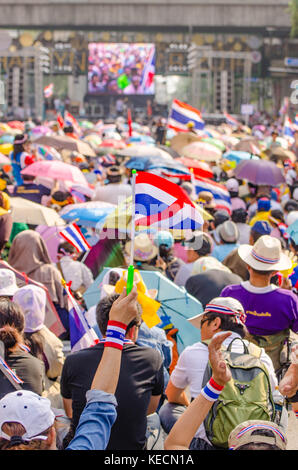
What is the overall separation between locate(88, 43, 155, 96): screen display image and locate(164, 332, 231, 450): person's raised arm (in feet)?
155

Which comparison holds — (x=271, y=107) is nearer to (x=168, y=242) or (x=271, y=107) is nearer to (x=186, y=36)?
A: (x=186, y=36)

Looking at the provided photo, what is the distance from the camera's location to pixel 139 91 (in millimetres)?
50250

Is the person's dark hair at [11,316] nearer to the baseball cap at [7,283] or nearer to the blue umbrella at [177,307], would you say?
the baseball cap at [7,283]

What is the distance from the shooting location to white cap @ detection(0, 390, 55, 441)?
2371 mm

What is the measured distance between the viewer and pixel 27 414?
7.89 feet

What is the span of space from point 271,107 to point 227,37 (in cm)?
669

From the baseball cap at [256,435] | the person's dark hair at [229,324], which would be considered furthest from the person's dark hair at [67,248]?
the baseball cap at [256,435]

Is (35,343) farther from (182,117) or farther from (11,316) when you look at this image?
(182,117)

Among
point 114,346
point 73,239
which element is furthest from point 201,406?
point 73,239

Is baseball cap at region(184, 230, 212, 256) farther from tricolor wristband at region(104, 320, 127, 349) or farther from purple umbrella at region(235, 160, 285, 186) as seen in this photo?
purple umbrella at region(235, 160, 285, 186)

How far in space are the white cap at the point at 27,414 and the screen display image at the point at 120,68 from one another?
156 ft

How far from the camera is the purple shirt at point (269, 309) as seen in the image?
4.54m

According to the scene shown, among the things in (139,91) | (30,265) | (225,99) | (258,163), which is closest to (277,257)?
(30,265)

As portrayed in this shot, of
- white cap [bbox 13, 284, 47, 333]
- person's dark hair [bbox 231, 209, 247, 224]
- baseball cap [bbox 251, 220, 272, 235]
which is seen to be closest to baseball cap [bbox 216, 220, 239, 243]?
baseball cap [bbox 251, 220, 272, 235]
